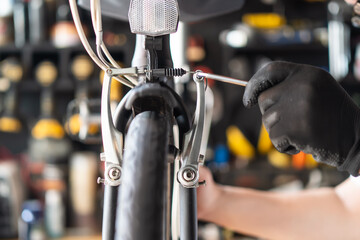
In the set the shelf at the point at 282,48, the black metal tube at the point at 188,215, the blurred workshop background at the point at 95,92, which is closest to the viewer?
the black metal tube at the point at 188,215

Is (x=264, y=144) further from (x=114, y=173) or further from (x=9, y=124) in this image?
(x=114, y=173)

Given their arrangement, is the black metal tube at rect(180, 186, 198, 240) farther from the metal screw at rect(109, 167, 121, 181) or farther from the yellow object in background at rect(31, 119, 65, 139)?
the yellow object in background at rect(31, 119, 65, 139)

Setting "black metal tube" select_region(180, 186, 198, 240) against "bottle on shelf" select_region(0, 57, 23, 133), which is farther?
"bottle on shelf" select_region(0, 57, 23, 133)

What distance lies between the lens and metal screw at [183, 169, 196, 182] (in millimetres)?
415

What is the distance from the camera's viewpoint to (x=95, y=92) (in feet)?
6.18

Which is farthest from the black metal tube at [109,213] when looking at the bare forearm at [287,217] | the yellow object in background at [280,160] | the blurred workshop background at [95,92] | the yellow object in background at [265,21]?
the yellow object in background at [265,21]

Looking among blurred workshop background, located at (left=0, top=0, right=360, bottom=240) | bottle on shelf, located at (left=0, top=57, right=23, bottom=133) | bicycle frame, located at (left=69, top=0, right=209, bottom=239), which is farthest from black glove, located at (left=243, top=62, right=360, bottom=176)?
bottle on shelf, located at (left=0, top=57, right=23, bottom=133)

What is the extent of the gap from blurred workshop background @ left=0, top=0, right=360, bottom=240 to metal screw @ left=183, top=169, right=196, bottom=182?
1.29 metres

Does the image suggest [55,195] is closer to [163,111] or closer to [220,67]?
[220,67]

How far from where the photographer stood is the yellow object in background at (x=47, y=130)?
1.81 metres

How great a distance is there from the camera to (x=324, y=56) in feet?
6.49

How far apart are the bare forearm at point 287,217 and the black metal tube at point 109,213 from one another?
37 centimetres

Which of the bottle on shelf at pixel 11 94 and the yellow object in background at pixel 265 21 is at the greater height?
the yellow object in background at pixel 265 21

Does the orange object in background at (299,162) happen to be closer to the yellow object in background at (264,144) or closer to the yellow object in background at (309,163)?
the yellow object in background at (309,163)
